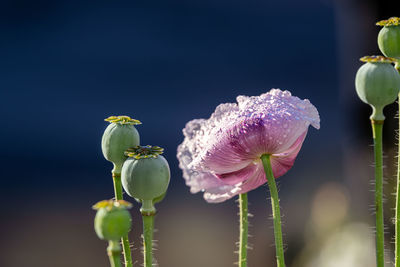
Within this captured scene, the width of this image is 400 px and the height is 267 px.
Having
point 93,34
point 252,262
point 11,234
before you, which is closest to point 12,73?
point 93,34

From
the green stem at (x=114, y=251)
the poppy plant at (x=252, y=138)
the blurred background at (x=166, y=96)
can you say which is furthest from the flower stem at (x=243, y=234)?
the blurred background at (x=166, y=96)

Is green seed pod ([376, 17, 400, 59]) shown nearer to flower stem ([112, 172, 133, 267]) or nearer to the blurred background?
flower stem ([112, 172, 133, 267])

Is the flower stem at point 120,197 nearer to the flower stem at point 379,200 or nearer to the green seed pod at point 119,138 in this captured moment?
the green seed pod at point 119,138

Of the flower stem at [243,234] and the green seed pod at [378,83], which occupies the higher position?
the green seed pod at [378,83]

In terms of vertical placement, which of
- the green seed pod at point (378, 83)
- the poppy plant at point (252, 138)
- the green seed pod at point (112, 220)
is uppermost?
the green seed pod at point (378, 83)

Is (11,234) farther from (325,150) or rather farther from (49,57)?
(325,150)

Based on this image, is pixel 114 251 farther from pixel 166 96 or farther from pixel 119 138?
pixel 166 96

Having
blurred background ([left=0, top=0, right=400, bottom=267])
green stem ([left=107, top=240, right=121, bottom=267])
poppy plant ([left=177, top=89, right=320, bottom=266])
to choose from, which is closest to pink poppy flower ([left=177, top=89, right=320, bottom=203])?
poppy plant ([left=177, top=89, right=320, bottom=266])
